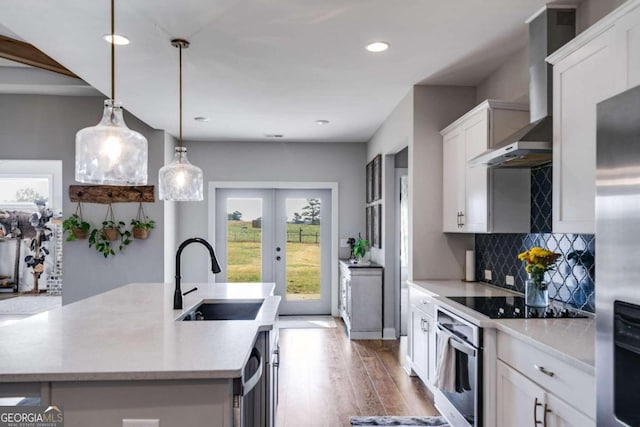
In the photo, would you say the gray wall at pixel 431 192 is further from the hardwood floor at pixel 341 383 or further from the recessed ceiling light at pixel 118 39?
the recessed ceiling light at pixel 118 39

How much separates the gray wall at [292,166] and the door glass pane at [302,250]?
0.41 metres

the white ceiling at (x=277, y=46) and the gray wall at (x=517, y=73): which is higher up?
the white ceiling at (x=277, y=46)

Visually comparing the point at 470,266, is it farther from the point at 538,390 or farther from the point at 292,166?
the point at 292,166

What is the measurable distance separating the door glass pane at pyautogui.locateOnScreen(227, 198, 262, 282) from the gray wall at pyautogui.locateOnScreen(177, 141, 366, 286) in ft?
1.24

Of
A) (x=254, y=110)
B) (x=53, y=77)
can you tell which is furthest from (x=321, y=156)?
(x=53, y=77)

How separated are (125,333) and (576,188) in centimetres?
222

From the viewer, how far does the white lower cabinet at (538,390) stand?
1.59 m

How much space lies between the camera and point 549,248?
9.24 feet

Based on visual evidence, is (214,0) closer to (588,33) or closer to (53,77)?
(588,33)

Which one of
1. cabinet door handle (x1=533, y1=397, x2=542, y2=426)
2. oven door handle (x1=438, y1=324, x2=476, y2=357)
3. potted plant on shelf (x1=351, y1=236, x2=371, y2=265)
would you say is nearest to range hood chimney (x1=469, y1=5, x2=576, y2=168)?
oven door handle (x1=438, y1=324, x2=476, y2=357)

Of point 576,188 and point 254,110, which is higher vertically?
point 254,110

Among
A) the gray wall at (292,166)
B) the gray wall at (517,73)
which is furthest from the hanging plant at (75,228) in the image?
the gray wall at (517,73)

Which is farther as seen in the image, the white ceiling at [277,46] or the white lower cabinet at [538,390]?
the white ceiling at [277,46]

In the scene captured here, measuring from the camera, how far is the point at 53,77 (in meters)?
4.83
